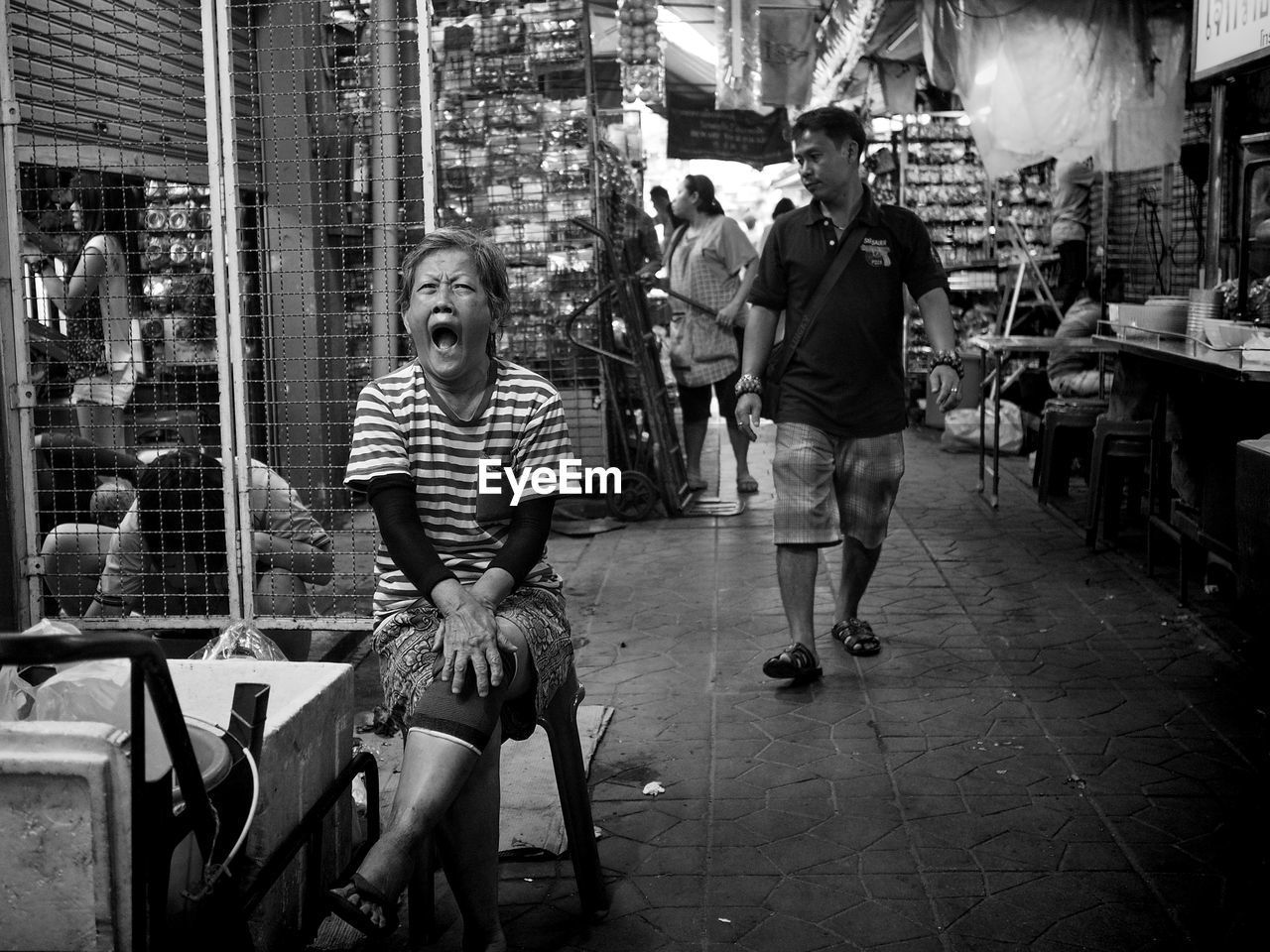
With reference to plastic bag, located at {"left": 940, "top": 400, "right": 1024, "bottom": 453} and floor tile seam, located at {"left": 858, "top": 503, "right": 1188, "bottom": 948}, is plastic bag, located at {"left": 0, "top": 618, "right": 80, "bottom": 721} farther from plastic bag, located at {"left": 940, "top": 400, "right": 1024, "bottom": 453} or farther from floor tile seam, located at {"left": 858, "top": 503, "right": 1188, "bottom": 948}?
plastic bag, located at {"left": 940, "top": 400, "right": 1024, "bottom": 453}

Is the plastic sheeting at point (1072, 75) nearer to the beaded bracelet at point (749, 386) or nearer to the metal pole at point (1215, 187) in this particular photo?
the metal pole at point (1215, 187)

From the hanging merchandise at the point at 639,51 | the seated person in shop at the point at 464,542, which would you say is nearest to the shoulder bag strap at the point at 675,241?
the hanging merchandise at the point at 639,51

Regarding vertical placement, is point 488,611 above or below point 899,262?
below

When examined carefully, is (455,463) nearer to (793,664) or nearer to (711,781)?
(711,781)

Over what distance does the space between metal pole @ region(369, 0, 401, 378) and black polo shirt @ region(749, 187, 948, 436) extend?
1.53m

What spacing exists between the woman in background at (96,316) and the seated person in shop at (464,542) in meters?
2.15

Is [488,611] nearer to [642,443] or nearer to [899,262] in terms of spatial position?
[899,262]

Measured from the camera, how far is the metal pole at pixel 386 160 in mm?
4504

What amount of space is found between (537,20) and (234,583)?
16.9 feet

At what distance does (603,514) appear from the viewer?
8859 millimetres

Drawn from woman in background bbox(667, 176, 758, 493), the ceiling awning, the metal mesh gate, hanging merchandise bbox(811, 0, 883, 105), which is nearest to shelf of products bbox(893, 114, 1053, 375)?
the ceiling awning

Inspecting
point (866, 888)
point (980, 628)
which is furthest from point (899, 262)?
point (866, 888)

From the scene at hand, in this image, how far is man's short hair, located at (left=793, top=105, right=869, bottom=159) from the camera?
4.87m

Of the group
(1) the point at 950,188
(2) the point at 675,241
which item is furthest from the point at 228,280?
(1) the point at 950,188
